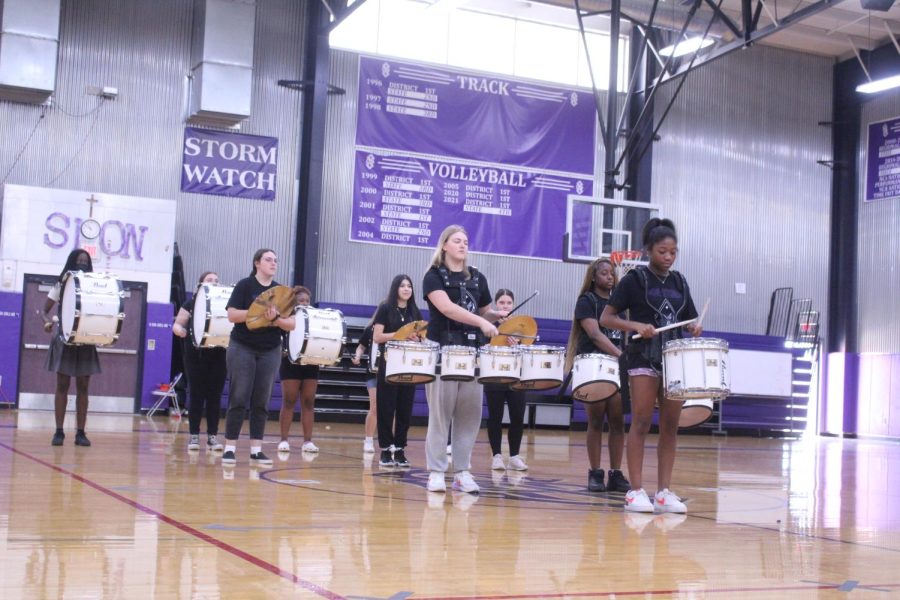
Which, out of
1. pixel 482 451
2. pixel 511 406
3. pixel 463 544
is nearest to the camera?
pixel 463 544

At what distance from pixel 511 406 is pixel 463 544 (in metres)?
5.30

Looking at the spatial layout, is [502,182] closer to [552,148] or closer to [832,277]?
[552,148]

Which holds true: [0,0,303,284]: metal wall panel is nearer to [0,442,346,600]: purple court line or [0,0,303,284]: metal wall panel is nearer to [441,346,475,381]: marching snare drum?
[0,442,346,600]: purple court line

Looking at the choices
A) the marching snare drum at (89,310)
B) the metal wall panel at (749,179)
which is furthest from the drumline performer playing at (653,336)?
the metal wall panel at (749,179)

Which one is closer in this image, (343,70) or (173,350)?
(173,350)

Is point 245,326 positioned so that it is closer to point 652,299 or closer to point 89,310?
point 89,310

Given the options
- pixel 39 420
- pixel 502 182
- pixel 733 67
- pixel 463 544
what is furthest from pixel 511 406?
pixel 733 67

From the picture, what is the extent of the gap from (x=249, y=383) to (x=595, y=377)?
312 centimetres

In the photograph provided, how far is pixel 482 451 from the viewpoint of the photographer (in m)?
12.2

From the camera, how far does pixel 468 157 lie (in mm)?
21094

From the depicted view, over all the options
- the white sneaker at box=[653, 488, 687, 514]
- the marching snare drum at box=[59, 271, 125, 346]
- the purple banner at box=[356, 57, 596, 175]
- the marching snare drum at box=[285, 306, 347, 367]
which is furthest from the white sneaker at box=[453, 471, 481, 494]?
the purple banner at box=[356, 57, 596, 175]

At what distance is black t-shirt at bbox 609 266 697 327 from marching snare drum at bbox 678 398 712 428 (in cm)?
54

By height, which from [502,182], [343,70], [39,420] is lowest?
[39,420]

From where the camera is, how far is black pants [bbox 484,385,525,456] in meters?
9.75
